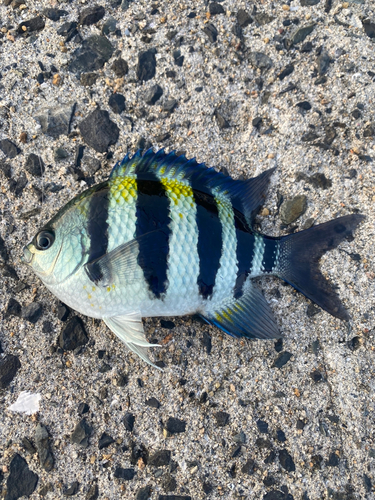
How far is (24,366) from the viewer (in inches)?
75.2

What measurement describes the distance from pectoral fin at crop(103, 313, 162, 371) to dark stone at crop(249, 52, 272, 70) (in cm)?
157

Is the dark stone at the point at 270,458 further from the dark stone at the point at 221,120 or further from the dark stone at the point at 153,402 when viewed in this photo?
the dark stone at the point at 221,120

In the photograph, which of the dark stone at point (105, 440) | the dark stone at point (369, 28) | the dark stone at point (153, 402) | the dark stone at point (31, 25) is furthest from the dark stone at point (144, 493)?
the dark stone at point (369, 28)

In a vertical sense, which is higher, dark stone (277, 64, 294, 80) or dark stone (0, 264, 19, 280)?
dark stone (277, 64, 294, 80)

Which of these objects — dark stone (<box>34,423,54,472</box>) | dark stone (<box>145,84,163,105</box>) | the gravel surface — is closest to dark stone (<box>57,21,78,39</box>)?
the gravel surface

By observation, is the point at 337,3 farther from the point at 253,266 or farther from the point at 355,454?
the point at 355,454

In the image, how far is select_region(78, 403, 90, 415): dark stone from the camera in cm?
186

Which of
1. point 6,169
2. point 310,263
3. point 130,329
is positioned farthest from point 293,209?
point 6,169

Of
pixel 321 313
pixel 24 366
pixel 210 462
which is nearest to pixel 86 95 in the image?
pixel 24 366

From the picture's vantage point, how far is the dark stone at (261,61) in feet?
7.34

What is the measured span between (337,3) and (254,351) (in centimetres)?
207

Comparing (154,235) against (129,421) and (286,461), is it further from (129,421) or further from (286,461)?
(286,461)

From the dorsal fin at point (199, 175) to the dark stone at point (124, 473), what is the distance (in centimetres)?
134

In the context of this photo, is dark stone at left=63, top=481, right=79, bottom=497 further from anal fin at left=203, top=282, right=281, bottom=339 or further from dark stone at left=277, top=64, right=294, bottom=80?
dark stone at left=277, top=64, right=294, bottom=80
